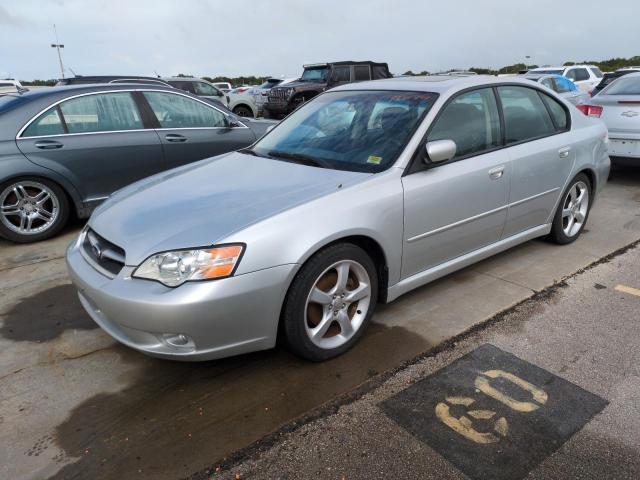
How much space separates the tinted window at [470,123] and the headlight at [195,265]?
5.21 ft

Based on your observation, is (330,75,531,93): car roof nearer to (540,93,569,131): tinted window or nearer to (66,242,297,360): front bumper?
(540,93,569,131): tinted window

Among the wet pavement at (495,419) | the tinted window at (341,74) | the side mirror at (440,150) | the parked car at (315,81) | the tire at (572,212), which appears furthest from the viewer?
the tinted window at (341,74)

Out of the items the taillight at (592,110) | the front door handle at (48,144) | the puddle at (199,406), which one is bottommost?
the puddle at (199,406)

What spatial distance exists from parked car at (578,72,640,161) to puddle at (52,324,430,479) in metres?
5.20

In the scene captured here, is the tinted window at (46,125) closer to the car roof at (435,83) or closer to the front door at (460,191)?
the car roof at (435,83)

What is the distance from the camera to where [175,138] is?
5.75 meters

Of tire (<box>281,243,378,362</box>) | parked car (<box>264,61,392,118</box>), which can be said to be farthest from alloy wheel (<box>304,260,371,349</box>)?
parked car (<box>264,61,392,118</box>)

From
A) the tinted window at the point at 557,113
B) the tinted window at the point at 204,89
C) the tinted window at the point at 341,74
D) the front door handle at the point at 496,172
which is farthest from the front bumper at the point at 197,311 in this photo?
the tinted window at the point at 341,74

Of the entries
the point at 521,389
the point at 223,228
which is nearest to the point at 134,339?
the point at 223,228

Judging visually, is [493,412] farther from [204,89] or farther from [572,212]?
[204,89]

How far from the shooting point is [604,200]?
638 cm

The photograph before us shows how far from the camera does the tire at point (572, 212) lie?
14.8 ft

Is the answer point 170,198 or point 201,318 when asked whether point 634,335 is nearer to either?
point 201,318

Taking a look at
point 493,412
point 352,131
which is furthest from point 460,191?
point 493,412
